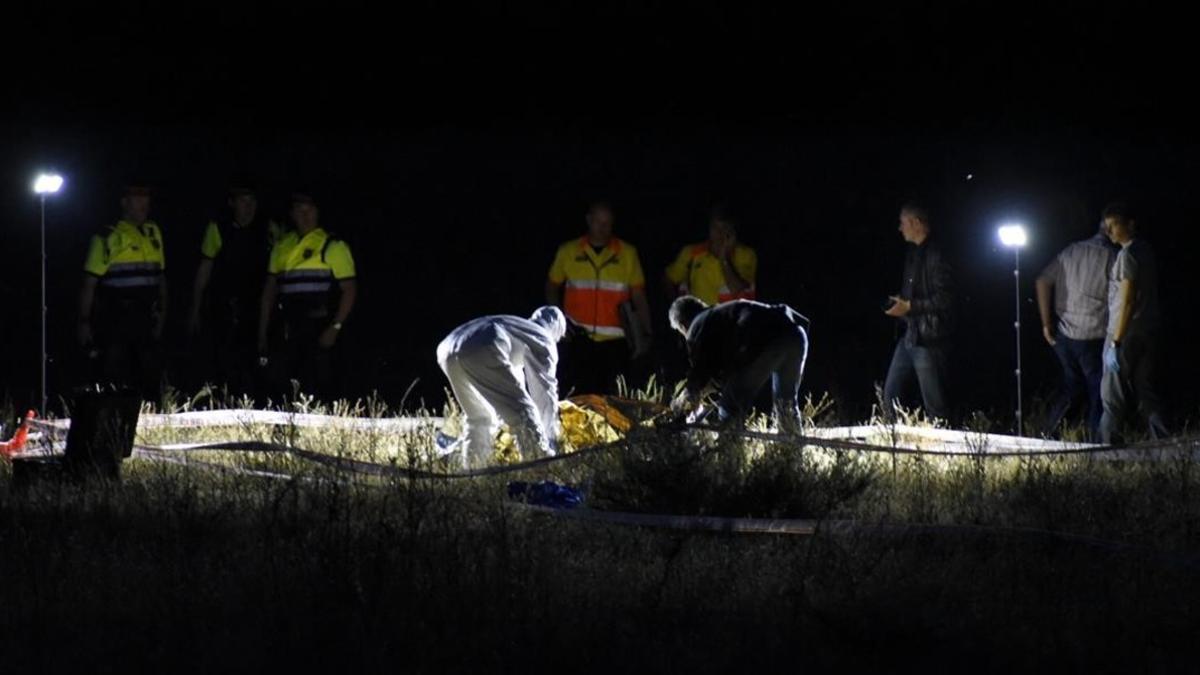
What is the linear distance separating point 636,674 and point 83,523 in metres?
3.80

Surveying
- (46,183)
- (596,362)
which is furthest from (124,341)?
(596,362)

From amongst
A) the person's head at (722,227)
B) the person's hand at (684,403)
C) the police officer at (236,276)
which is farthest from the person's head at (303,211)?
Answer: the person's hand at (684,403)

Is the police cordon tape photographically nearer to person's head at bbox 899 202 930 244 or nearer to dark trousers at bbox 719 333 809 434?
dark trousers at bbox 719 333 809 434

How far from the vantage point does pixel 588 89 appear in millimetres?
35625

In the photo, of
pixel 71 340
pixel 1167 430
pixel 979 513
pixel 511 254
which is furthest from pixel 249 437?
pixel 511 254

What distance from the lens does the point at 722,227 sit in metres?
15.9

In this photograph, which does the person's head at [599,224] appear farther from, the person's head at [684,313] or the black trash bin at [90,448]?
the black trash bin at [90,448]

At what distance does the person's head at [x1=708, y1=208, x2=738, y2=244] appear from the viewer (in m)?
15.9

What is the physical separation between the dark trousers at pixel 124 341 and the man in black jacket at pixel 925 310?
535cm

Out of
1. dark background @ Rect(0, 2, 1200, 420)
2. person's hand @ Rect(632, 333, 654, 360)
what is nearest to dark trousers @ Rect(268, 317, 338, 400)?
person's hand @ Rect(632, 333, 654, 360)

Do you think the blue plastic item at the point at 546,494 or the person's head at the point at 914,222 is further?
the person's head at the point at 914,222

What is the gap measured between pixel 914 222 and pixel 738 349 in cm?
218

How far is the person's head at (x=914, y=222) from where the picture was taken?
15.4 m

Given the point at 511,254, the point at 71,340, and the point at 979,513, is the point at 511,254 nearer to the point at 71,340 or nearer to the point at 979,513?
the point at 71,340
